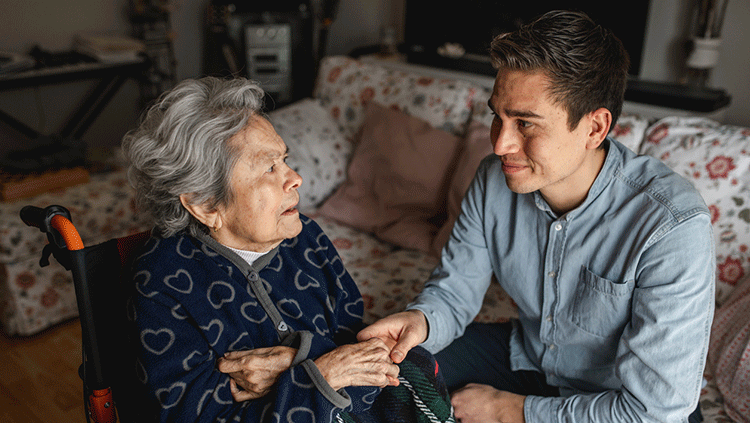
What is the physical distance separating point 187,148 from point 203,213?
14 centimetres

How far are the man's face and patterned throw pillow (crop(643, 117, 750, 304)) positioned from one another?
1.98ft

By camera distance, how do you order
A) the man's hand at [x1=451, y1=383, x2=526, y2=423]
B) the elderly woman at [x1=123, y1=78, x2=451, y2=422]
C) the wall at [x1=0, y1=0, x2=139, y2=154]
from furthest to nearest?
the wall at [x1=0, y1=0, x2=139, y2=154], the man's hand at [x1=451, y1=383, x2=526, y2=423], the elderly woman at [x1=123, y1=78, x2=451, y2=422]

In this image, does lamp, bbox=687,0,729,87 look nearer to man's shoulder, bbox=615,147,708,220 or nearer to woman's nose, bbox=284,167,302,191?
man's shoulder, bbox=615,147,708,220

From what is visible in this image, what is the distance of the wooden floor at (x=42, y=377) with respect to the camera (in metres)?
2.00

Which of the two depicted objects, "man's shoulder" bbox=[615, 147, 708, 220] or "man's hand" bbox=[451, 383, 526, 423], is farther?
"man's hand" bbox=[451, 383, 526, 423]

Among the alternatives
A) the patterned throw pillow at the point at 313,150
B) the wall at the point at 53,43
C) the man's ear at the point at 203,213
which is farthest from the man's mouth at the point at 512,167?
the wall at the point at 53,43

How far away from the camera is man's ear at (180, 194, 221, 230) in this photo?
1098 millimetres

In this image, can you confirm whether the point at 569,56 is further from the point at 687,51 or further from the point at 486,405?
the point at 687,51

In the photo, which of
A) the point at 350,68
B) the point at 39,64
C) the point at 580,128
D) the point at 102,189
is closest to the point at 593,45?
the point at 580,128

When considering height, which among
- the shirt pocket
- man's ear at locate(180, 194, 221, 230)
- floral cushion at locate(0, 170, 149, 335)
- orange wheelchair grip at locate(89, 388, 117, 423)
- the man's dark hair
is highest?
the man's dark hair

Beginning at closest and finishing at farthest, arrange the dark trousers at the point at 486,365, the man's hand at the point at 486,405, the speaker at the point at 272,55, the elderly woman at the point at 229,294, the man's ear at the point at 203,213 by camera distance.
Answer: the elderly woman at the point at 229,294 → the man's ear at the point at 203,213 → the man's hand at the point at 486,405 → the dark trousers at the point at 486,365 → the speaker at the point at 272,55

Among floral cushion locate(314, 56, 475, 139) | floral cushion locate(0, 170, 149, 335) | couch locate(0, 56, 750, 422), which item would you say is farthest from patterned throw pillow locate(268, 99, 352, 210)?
floral cushion locate(0, 170, 149, 335)

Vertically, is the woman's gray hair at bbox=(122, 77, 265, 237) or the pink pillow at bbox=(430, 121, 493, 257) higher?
the woman's gray hair at bbox=(122, 77, 265, 237)

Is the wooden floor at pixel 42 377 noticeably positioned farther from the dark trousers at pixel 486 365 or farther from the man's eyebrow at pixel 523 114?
the man's eyebrow at pixel 523 114
